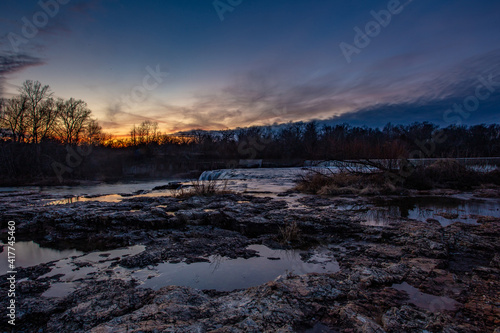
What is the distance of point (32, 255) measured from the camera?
459cm

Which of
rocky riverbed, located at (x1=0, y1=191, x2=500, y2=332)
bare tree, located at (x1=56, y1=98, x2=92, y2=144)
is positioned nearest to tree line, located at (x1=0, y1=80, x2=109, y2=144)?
bare tree, located at (x1=56, y1=98, x2=92, y2=144)

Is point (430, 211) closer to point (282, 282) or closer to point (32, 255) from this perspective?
point (282, 282)

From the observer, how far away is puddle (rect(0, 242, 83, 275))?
4184mm

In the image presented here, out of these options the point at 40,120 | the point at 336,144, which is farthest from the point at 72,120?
the point at 336,144

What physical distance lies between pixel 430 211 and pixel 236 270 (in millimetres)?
6613

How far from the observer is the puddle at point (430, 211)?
20.4 ft

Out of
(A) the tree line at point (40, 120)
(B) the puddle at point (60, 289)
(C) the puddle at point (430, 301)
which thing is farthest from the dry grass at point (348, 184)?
(A) the tree line at point (40, 120)

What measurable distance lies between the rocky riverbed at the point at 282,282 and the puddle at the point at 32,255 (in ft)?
0.77

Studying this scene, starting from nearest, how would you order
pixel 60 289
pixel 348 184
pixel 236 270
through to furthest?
pixel 60 289 < pixel 236 270 < pixel 348 184

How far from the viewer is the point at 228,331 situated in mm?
1933

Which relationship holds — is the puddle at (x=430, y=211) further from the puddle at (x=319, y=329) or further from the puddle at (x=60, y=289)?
the puddle at (x=60, y=289)

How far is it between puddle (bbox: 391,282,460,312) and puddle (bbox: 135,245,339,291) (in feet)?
3.18

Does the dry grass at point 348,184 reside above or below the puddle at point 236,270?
above

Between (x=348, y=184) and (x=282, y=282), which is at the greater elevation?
(x=348, y=184)
